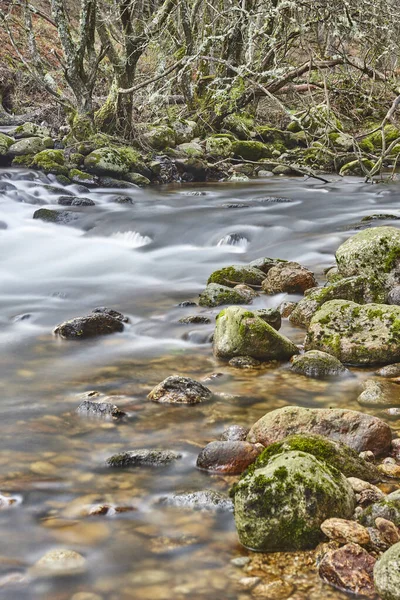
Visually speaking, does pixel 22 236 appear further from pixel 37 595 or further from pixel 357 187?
pixel 37 595

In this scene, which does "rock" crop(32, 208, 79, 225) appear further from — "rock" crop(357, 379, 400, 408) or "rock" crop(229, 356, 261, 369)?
"rock" crop(357, 379, 400, 408)

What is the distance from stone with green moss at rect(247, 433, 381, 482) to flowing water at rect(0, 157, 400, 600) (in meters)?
0.37

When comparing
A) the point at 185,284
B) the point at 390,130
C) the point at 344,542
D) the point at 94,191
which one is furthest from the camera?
the point at 390,130

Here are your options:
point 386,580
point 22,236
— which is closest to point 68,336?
point 386,580

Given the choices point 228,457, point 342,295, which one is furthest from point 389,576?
point 342,295

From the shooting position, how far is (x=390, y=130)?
60.2 feet

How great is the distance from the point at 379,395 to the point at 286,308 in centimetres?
206

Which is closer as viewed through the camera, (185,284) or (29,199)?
(185,284)

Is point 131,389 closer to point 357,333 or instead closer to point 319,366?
point 319,366

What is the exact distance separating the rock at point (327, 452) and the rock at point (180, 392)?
117 centimetres

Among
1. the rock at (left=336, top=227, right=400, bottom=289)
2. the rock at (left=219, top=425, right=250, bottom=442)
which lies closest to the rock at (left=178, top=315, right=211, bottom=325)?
the rock at (left=336, top=227, right=400, bottom=289)

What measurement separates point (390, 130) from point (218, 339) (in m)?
15.2

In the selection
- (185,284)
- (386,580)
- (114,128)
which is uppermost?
(114,128)

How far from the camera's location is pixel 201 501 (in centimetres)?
293
